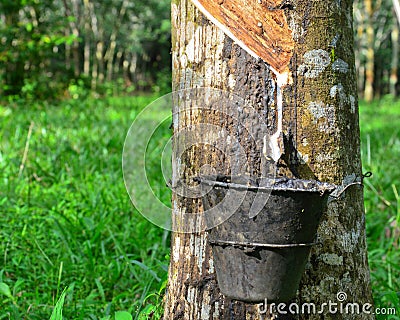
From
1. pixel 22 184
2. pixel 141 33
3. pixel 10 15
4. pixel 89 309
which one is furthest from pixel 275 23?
pixel 141 33

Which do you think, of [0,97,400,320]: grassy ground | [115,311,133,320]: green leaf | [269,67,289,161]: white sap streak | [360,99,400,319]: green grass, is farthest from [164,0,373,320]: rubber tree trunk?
[360,99,400,319]: green grass

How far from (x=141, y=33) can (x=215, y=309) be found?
80.3 ft

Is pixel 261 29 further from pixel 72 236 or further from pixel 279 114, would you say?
pixel 72 236

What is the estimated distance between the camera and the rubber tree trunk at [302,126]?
165 centimetres

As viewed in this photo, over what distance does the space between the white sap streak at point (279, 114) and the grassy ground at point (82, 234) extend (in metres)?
0.80

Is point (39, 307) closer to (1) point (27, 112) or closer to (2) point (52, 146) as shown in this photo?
(2) point (52, 146)

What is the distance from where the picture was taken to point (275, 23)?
1.63 m

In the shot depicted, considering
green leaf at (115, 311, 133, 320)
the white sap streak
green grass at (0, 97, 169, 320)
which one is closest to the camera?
the white sap streak

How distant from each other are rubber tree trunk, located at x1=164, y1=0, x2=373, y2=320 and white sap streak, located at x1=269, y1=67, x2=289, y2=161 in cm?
1

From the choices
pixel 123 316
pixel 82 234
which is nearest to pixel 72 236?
pixel 82 234

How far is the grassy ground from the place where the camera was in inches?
95.7

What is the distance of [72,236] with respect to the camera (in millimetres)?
2908

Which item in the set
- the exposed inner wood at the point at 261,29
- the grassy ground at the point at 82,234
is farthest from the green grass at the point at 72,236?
the exposed inner wood at the point at 261,29

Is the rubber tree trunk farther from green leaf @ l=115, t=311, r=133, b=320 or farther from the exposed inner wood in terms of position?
green leaf @ l=115, t=311, r=133, b=320
